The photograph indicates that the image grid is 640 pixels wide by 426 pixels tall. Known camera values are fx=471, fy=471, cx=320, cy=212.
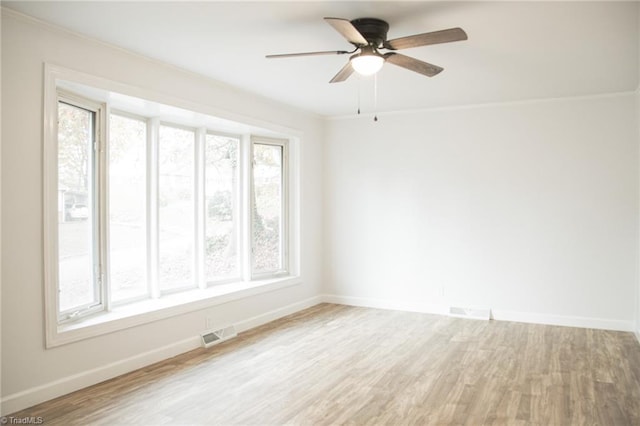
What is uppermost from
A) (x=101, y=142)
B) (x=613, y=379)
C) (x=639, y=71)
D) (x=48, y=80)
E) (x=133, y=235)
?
(x=639, y=71)

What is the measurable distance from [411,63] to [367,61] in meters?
0.40

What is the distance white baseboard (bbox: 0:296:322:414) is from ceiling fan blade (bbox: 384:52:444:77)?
3.09 m

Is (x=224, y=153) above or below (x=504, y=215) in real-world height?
above

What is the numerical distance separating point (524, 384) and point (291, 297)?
10.4ft

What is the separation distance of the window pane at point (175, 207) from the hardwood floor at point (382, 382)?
3.08 feet

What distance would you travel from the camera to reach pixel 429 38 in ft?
9.43

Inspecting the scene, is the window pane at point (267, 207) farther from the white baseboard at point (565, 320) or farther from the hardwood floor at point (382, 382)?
the white baseboard at point (565, 320)

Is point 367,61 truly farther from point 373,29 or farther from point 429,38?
point 429,38

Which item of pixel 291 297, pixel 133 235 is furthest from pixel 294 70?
pixel 291 297

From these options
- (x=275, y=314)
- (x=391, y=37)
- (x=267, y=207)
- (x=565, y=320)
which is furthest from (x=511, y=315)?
(x=391, y=37)

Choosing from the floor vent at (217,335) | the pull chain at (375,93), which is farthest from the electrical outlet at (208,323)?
the pull chain at (375,93)

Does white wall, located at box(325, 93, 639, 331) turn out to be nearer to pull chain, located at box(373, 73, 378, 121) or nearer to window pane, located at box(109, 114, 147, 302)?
pull chain, located at box(373, 73, 378, 121)

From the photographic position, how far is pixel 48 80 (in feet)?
10.6

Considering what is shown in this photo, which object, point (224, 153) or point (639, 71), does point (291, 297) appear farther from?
point (639, 71)
